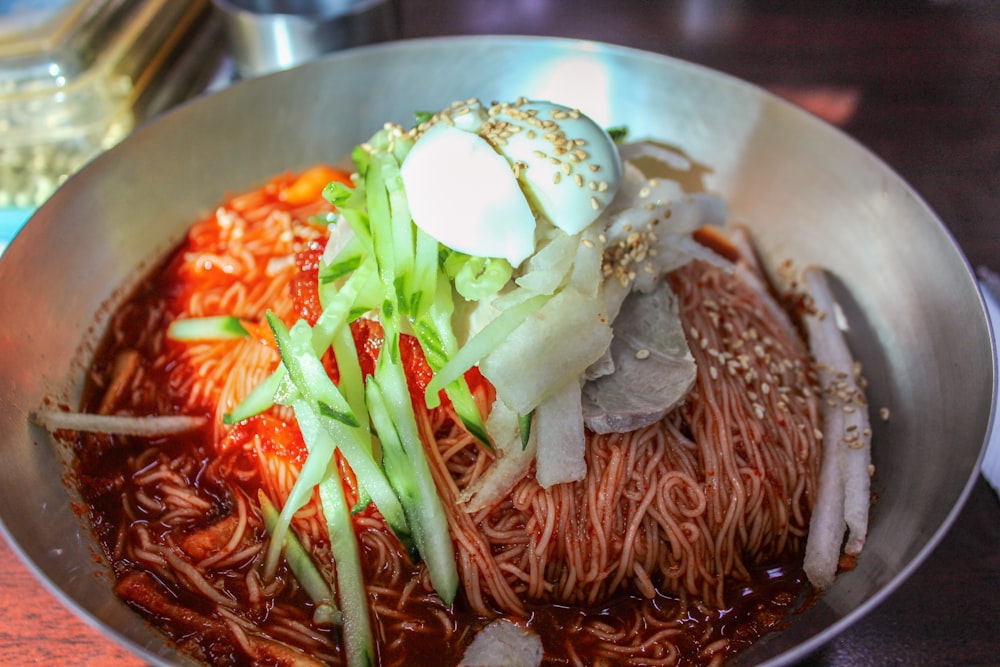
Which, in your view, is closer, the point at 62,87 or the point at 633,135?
the point at 633,135

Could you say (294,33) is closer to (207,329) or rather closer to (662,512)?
(207,329)

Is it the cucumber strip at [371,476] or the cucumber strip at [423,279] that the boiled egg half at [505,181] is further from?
the cucumber strip at [371,476]

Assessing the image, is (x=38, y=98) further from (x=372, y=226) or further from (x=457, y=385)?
(x=457, y=385)

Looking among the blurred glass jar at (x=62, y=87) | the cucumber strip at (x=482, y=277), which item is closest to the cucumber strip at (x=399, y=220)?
the cucumber strip at (x=482, y=277)

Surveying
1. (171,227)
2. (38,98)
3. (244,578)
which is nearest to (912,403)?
(244,578)

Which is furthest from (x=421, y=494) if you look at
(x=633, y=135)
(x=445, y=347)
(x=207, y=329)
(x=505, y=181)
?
(x=633, y=135)

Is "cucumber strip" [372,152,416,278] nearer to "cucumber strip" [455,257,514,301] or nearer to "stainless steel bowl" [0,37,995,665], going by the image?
"cucumber strip" [455,257,514,301]

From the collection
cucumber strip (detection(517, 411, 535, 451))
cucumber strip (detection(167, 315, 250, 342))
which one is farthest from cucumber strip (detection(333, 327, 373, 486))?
cucumber strip (detection(167, 315, 250, 342))
